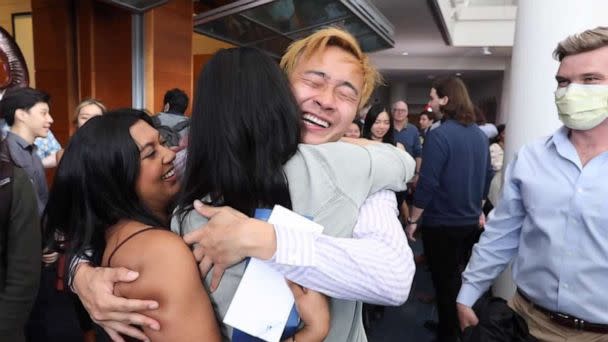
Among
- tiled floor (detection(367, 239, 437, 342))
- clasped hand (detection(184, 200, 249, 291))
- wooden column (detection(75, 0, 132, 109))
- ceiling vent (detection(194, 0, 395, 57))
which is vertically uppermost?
ceiling vent (detection(194, 0, 395, 57))

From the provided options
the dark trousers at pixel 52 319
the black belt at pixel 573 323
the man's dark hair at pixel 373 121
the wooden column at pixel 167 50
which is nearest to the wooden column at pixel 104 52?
the wooden column at pixel 167 50

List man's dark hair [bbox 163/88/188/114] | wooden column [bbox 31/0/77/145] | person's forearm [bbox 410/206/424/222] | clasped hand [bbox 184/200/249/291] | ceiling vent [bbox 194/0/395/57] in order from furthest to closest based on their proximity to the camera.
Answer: wooden column [bbox 31/0/77/145], ceiling vent [bbox 194/0/395/57], man's dark hair [bbox 163/88/188/114], person's forearm [bbox 410/206/424/222], clasped hand [bbox 184/200/249/291]

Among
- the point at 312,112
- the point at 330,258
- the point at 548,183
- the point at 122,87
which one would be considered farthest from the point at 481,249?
the point at 122,87

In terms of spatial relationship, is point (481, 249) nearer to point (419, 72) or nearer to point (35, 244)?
point (35, 244)

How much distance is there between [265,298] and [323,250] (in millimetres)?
140

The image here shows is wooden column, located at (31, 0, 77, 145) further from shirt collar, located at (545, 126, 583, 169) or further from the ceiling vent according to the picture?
shirt collar, located at (545, 126, 583, 169)

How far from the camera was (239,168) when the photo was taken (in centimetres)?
84

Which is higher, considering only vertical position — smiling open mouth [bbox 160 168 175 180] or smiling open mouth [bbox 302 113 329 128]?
smiling open mouth [bbox 302 113 329 128]

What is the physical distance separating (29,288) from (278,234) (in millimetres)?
1363

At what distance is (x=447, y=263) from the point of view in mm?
3102

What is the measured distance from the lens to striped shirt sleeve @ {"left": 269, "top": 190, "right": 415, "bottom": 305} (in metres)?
0.79

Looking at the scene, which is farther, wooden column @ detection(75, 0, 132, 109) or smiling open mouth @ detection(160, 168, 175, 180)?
wooden column @ detection(75, 0, 132, 109)

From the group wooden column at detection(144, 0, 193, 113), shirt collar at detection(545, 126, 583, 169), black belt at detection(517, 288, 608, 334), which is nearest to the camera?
black belt at detection(517, 288, 608, 334)

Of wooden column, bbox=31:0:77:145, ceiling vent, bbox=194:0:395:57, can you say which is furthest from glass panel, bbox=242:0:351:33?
wooden column, bbox=31:0:77:145
